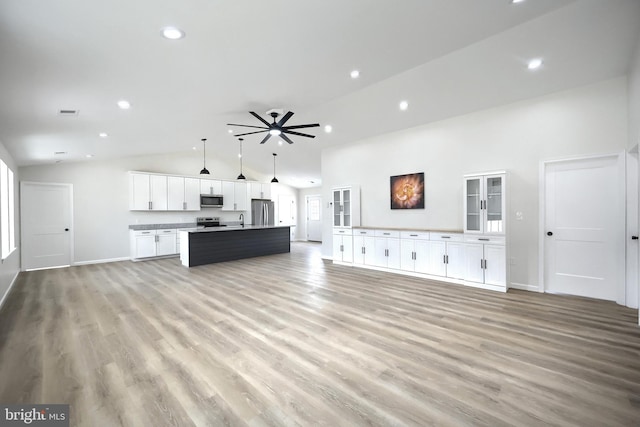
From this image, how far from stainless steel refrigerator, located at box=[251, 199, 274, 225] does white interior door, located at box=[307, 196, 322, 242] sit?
1.86 meters

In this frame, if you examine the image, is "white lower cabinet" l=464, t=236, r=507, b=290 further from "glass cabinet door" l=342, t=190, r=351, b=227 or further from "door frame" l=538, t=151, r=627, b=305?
"glass cabinet door" l=342, t=190, r=351, b=227

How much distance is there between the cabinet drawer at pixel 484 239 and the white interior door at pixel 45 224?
9156 mm

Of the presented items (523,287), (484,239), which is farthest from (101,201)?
(523,287)

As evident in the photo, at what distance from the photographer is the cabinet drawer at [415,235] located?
541cm

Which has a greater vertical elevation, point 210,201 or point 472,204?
point 210,201

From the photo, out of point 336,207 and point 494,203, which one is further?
point 336,207

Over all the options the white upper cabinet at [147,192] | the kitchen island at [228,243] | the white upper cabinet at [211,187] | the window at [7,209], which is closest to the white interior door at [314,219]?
the kitchen island at [228,243]

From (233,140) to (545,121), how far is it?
258 inches

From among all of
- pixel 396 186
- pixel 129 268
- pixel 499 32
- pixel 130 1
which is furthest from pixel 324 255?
pixel 130 1

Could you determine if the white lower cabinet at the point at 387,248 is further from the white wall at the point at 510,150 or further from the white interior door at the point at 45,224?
the white interior door at the point at 45,224

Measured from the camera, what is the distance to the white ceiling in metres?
2.15

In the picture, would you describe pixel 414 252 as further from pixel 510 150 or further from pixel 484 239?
pixel 510 150

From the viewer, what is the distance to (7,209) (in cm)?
514

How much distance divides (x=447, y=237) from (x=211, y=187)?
7.58 meters
